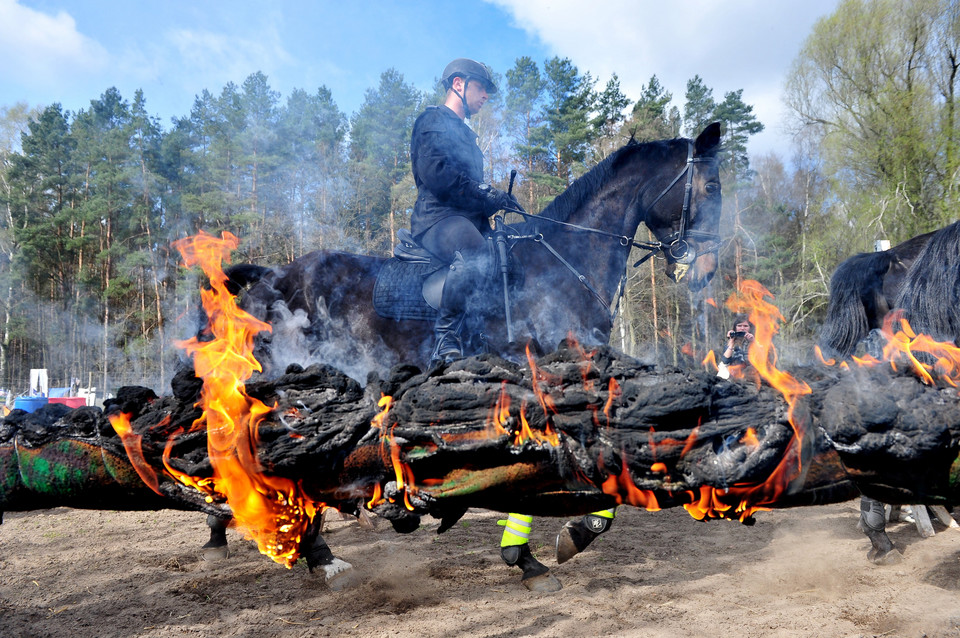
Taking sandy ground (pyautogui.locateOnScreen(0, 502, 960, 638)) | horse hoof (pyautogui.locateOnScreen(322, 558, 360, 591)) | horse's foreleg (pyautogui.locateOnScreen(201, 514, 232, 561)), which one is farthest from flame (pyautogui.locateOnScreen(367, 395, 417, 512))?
horse's foreleg (pyautogui.locateOnScreen(201, 514, 232, 561))

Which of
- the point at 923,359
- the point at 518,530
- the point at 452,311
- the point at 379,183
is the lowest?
the point at 518,530

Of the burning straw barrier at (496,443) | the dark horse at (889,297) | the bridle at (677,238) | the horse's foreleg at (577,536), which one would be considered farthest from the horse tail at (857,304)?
the burning straw barrier at (496,443)

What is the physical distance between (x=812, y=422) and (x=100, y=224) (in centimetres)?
2470

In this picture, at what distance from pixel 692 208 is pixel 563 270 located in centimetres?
122

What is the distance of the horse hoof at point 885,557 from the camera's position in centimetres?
454

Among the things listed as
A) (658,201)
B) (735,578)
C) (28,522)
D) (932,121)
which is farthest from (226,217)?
(932,121)

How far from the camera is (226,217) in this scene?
15.7m

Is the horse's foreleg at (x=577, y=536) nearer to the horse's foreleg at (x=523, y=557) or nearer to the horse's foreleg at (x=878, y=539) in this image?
the horse's foreleg at (x=523, y=557)

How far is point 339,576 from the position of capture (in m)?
4.14

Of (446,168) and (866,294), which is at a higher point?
(446,168)

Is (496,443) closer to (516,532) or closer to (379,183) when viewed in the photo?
(516,532)

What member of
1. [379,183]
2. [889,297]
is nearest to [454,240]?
[889,297]

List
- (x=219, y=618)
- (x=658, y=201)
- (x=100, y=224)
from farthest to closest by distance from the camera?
1. (x=100, y=224)
2. (x=658, y=201)
3. (x=219, y=618)

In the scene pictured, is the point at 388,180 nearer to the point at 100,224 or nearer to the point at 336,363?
the point at 336,363
